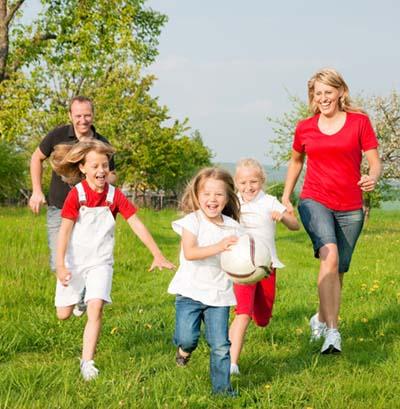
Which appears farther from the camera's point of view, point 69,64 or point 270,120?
point 270,120

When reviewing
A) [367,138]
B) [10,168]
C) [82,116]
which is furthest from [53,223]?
[10,168]

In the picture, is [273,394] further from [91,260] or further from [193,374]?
[91,260]

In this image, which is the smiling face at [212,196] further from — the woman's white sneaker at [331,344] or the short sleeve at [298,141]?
the short sleeve at [298,141]

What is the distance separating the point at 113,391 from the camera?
14.7 ft

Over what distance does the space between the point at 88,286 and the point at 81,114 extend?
2096 millimetres

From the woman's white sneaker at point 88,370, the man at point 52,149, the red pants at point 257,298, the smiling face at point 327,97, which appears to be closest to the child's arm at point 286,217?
the red pants at point 257,298

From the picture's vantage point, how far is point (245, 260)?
4.49 meters

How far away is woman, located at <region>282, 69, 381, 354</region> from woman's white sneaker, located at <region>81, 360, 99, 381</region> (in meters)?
2.20

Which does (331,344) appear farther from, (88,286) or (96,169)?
(96,169)

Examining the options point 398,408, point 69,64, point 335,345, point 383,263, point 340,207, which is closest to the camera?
point 398,408

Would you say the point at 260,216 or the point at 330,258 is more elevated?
the point at 260,216

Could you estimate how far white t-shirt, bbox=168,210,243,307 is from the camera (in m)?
4.63

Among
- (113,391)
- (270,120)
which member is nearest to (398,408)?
(113,391)

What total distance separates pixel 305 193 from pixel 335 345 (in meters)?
1.46
